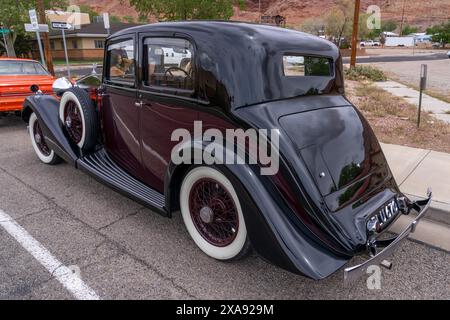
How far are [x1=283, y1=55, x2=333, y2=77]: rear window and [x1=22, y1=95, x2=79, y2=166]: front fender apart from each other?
2508mm

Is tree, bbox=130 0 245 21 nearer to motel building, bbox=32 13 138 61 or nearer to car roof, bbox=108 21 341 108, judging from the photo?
car roof, bbox=108 21 341 108

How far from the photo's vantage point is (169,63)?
2936mm

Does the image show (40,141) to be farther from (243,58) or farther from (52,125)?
(243,58)

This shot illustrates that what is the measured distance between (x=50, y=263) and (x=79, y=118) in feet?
5.85

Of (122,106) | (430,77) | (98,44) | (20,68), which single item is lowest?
(430,77)

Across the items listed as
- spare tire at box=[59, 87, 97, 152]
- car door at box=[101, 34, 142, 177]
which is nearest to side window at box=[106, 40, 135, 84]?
car door at box=[101, 34, 142, 177]

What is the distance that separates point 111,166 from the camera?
11.9ft

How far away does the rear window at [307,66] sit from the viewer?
2.87 m

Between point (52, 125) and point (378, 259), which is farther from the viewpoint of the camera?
point (52, 125)

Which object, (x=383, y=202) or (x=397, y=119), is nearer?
(x=383, y=202)

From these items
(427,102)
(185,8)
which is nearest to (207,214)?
(427,102)

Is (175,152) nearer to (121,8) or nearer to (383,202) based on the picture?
(383,202)

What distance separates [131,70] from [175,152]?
1123 mm
